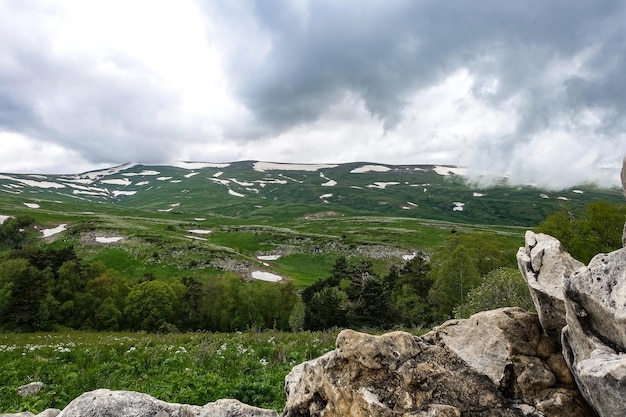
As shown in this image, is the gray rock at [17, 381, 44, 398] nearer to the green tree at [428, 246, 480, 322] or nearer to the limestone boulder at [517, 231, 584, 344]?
the limestone boulder at [517, 231, 584, 344]

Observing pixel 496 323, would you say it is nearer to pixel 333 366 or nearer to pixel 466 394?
pixel 466 394

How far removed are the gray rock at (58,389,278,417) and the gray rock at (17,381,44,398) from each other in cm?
688

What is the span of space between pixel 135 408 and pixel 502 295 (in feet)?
93.1

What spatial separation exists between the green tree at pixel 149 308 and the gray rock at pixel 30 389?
90.4 ft

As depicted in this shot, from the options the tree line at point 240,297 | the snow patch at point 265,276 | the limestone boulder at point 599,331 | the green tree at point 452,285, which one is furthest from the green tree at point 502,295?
the snow patch at point 265,276

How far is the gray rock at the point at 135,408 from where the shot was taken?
22.8ft

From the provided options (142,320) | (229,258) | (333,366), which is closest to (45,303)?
(142,320)

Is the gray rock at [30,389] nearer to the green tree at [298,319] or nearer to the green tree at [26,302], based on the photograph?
the green tree at [298,319]

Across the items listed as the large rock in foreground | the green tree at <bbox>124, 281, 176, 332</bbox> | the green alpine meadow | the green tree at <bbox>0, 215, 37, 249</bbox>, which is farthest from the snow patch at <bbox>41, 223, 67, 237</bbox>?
the large rock in foreground

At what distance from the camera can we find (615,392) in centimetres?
478

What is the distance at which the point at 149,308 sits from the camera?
39781mm

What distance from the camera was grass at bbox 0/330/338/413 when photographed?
436 inches

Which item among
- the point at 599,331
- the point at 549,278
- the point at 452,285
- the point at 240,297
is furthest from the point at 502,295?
the point at 240,297

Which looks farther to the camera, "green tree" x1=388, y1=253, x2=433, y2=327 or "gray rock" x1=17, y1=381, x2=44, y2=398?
"green tree" x1=388, y1=253, x2=433, y2=327
